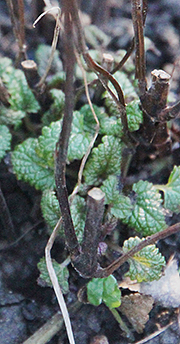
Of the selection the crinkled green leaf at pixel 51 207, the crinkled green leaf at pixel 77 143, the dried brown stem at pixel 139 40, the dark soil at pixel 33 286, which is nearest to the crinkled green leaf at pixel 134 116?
the dried brown stem at pixel 139 40

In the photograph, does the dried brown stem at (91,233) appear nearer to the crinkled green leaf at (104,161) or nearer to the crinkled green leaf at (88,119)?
the crinkled green leaf at (104,161)

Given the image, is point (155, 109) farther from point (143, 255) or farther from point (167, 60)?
point (167, 60)

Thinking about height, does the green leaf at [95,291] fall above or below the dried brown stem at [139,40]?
below

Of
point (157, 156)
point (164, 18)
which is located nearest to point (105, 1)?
point (164, 18)

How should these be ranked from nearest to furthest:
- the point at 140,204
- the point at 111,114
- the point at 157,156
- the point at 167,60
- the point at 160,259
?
1. the point at 160,259
2. the point at 140,204
3. the point at 111,114
4. the point at 157,156
5. the point at 167,60

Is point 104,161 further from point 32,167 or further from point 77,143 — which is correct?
point 32,167

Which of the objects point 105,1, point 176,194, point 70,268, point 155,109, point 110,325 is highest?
point 105,1
